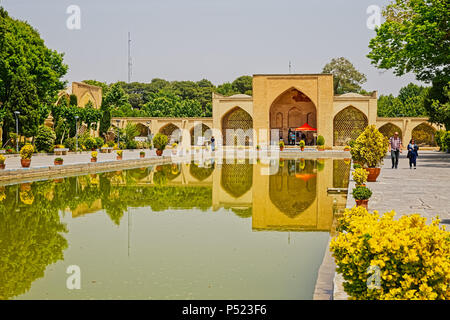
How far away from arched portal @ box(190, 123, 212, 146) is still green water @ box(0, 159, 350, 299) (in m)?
26.3

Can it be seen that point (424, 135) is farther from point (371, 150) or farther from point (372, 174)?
point (372, 174)

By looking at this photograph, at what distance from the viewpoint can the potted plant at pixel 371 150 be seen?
10461 mm

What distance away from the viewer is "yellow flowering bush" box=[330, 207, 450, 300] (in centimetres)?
245

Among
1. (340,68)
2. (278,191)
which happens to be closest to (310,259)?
(278,191)

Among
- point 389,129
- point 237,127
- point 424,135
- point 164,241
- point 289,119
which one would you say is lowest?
point 164,241

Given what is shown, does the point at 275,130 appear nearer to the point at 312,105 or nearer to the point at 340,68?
the point at 312,105

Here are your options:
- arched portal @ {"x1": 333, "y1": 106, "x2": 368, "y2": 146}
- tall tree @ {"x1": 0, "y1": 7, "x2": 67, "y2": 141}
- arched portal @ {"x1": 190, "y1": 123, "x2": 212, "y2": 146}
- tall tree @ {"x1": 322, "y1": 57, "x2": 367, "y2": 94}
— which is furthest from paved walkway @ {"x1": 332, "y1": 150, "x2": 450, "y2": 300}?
tall tree @ {"x1": 322, "y1": 57, "x2": 367, "y2": 94}

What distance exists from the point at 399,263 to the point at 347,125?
3345cm

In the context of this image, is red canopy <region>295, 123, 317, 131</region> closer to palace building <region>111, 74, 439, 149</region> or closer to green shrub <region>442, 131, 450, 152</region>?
palace building <region>111, 74, 439, 149</region>

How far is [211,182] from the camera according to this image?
12070 millimetres

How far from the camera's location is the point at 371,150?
10523mm

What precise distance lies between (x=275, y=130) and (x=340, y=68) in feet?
54.1

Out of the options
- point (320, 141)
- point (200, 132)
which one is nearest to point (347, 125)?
point (320, 141)

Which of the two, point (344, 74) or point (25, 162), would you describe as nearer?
point (25, 162)
